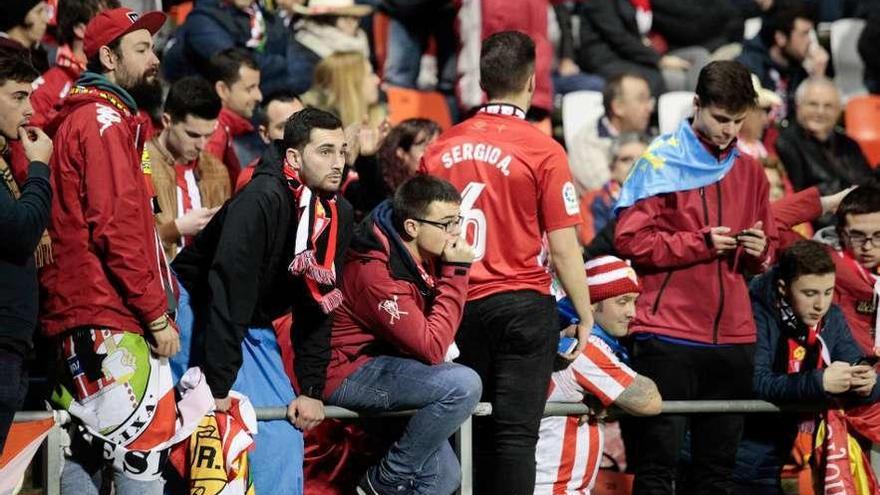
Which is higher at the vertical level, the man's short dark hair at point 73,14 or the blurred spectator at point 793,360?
the man's short dark hair at point 73,14

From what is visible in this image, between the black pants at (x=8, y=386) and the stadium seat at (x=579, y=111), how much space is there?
20.3 feet

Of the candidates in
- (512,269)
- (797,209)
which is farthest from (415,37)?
(512,269)

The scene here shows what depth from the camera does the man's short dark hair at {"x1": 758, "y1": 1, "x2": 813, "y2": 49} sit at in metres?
12.5

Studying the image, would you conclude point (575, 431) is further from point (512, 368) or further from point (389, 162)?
point (389, 162)

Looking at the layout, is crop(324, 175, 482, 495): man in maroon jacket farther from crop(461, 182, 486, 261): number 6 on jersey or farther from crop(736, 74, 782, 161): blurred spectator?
crop(736, 74, 782, 161): blurred spectator

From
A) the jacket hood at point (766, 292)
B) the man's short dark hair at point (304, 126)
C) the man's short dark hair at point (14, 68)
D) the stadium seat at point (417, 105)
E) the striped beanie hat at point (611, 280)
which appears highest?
the man's short dark hair at point (14, 68)

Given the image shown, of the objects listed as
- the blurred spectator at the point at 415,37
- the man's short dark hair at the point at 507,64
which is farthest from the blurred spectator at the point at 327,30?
the man's short dark hair at the point at 507,64

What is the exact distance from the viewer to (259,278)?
6.29 metres

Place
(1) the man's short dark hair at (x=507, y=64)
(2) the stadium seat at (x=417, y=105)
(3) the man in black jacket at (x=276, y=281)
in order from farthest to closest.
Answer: (2) the stadium seat at (x=417, y=105) < (1) the man's short dark hair at (x=507, y=64) < (3) the man in black jacket at (x=276, y=281)

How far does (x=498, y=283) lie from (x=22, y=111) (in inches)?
82.4

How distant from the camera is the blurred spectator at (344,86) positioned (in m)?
9.74

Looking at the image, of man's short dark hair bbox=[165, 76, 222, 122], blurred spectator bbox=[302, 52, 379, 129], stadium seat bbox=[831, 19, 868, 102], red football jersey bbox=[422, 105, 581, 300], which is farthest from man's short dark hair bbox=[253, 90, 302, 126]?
stadium seat bbox=[831, 19, 868, 102]

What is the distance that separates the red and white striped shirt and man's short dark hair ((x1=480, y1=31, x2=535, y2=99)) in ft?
3.91

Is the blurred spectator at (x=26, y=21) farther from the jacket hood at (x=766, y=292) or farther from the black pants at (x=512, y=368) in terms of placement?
the jacket hood at (x=766, y=292)
